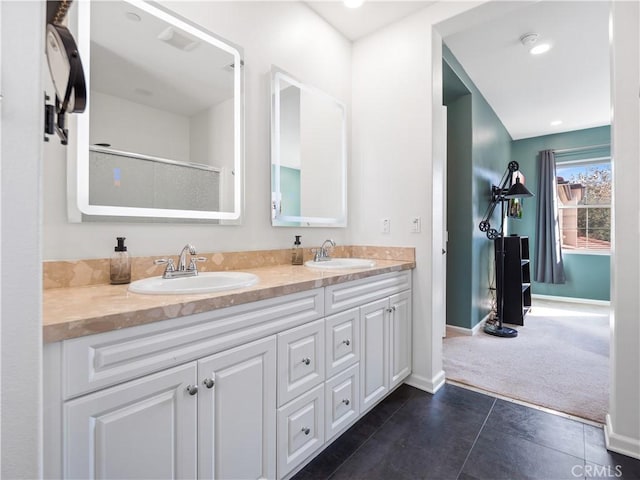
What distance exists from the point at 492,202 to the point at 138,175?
12.7 ft

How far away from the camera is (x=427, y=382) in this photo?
6.86 feet

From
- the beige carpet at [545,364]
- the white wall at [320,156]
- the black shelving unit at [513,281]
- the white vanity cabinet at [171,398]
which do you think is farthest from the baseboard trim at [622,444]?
the black shelving unit at [513,281]

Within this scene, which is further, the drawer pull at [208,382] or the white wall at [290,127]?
the white wall at [290,127]

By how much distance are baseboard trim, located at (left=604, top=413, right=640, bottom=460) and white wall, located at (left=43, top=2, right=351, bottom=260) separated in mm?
1869

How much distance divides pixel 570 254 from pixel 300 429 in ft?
17.9

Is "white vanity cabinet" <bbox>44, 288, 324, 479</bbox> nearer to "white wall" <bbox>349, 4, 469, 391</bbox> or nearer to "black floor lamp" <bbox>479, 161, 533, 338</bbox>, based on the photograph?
"white wall" <bbox>349, 4, 469, 391</bbox>

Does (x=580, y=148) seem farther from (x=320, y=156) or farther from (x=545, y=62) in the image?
(x=320, y=156)

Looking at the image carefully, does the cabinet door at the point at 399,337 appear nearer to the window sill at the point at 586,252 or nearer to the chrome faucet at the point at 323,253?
the chrome faucet at the point at 323,253

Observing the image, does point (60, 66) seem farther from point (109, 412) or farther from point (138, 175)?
point (109, 412)

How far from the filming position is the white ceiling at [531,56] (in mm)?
2195

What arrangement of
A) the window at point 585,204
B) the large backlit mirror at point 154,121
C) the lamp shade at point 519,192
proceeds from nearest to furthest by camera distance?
the large backlit mirror at point 154,121
the lamp shade at point 519,192
the window at point 585,204

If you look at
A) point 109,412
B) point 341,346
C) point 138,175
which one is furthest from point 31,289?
point 341,346

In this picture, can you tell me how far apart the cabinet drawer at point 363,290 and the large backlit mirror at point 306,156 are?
651mm
